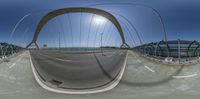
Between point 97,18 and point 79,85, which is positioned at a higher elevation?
point 97,18

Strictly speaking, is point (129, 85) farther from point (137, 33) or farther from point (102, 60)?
point (102, 60)

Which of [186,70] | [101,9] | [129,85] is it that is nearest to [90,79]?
[129,85]

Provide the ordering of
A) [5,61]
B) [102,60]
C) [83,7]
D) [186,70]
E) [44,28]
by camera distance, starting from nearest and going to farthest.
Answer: [83,7] → [44,28] → [186,70] → [5,61] → [102,60]

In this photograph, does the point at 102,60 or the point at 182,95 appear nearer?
the point at 182,95

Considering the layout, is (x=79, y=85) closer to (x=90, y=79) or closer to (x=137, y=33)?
(x=90, y=79)

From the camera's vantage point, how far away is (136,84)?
53.9 inches

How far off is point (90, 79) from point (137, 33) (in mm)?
442

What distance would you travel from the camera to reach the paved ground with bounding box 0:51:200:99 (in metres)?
1.25

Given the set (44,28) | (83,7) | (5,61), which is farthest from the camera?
(5,61)

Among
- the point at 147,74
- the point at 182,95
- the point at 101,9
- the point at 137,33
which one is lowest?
the point at 182,95

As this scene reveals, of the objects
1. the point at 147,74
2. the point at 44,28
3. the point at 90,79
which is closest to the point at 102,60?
the point at 90,79

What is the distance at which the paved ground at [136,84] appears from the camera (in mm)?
1254

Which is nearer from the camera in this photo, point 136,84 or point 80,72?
point 136,84

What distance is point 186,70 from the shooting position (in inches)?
55.3
